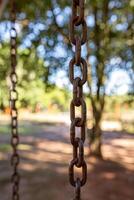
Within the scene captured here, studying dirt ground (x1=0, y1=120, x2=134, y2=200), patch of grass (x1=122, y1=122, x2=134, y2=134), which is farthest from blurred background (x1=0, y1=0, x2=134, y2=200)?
patch of grass (x1=122, y1=122, x2=134, y2=134)

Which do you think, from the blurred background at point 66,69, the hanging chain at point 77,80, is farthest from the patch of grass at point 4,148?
the hanging chain at point 77,80

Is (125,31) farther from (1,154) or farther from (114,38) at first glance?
(1,154)

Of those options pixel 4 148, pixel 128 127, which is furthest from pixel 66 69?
pixel 128 127

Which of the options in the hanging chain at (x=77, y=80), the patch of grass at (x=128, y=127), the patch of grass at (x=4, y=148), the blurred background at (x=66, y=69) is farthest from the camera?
the patch of grass at (x=128, y=127)

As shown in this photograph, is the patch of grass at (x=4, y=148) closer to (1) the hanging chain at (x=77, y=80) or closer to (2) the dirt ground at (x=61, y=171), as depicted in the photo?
(2) the dirt ground at (x=61, y=171)

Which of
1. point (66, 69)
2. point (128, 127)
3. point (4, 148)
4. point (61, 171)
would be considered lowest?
point (61, 171)

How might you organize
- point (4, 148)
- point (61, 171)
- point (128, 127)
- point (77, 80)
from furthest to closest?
point (128, 127) < point (4, 148) < point (61, 171) < point (77, 80)

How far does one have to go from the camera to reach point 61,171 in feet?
30.2

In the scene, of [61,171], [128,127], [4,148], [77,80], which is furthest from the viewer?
[128,127]

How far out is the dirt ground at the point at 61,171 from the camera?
727 centimetres

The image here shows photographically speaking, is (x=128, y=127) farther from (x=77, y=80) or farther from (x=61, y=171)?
(x=77, y=80)

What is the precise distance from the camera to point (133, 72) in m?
10.2

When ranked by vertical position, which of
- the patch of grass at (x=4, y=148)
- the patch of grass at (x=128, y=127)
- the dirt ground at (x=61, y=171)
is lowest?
the dirt ground at (x=61, y=171)

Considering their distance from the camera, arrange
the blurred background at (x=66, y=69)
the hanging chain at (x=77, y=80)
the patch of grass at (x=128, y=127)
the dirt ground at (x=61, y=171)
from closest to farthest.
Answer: the hanging chain at (x=77, y=80) → the dirt ground at (x=61, y=171) → the blurred background at (x=66, y=69) → the patch of grass at (x=128, y=127)
